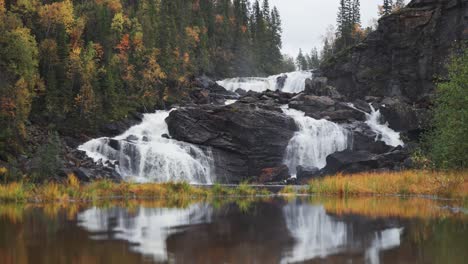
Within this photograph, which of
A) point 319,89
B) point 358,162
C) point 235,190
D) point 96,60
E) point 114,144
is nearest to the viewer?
point 235,190

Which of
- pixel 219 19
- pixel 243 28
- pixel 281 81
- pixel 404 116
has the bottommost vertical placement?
pixel 404 116

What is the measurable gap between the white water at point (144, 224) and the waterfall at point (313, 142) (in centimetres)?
4123

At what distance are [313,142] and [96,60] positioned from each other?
97.9 feet

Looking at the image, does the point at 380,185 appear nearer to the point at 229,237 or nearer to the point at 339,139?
the point at 229,237

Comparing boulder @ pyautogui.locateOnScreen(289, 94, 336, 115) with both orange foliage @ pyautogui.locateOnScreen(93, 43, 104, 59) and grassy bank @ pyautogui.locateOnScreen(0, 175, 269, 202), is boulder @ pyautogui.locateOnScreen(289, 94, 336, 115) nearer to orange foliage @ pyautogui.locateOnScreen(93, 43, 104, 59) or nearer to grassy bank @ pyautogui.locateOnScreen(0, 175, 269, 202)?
orange foliage @ pyautogui.locateOnScreen(93, 43, 104, 59)

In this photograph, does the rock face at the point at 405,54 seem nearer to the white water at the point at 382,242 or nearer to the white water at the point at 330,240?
the white water at the point at 330,240

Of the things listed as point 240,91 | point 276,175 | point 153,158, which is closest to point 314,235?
point 153,158

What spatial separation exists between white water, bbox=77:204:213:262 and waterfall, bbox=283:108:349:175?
41.2m

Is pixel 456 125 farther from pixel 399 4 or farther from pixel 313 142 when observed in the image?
pixel 399 4

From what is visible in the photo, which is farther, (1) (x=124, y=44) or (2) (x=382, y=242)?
(1) (x=124, y=44)

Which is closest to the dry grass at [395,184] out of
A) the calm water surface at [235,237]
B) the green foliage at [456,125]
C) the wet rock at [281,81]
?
the green foliage at [456,125]

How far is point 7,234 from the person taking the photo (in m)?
11.0

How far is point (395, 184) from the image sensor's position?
26.3m

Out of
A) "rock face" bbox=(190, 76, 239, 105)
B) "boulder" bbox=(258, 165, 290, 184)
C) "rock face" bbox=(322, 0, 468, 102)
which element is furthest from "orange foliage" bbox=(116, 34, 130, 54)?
"boulder" bbox=(258, 165, 290, 184)
